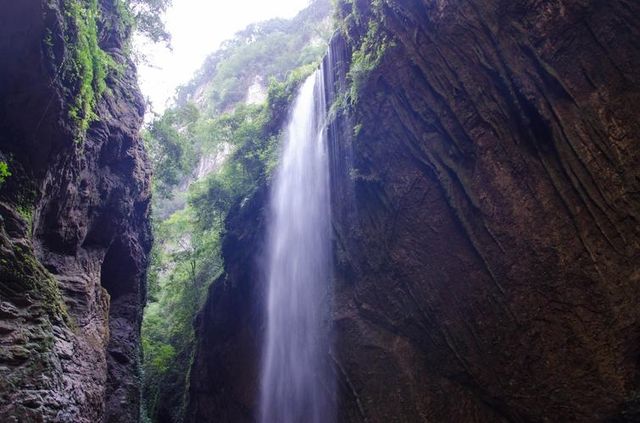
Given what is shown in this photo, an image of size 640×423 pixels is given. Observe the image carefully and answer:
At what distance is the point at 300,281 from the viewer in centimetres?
1300

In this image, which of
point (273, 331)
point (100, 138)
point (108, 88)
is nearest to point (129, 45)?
point (108, 88)

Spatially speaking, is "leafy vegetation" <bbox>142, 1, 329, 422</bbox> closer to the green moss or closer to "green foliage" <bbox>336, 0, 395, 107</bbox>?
"green foliage" <bbox>336, 0, 395, 107</bbox>

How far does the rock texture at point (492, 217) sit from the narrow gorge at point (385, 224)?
38mm

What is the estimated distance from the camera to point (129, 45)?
14.3 metres

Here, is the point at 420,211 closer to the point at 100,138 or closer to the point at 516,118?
the point at 516,118

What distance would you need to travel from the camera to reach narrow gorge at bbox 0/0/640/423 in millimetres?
7234

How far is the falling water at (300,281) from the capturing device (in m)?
11.8

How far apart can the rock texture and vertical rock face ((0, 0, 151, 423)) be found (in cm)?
564

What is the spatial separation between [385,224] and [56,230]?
7006 mm

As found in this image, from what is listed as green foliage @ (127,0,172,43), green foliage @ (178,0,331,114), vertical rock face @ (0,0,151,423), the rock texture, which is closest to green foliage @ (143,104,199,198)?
green foliage @ (127,0,172,43)

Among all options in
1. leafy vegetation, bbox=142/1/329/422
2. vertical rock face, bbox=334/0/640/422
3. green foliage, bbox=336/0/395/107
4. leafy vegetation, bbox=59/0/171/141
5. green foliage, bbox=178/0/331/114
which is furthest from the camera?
green foliage, bbox=178/0/331/114

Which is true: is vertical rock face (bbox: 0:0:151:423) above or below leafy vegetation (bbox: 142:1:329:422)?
below

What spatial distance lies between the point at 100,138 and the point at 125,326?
525 centimetres

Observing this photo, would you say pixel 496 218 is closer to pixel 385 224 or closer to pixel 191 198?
pixel 385 224
